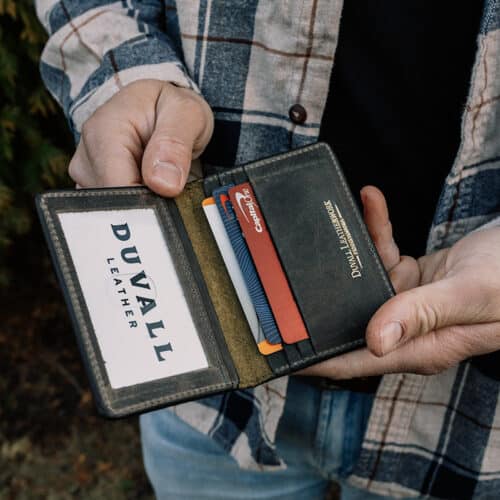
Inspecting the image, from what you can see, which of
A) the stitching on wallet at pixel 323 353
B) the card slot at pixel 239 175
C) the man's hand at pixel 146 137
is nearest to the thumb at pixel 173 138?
the man's hand at pixel 146 137

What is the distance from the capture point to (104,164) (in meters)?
1.23

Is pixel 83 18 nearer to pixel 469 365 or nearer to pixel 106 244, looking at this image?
pixel 106 244

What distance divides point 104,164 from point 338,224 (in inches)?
20.1

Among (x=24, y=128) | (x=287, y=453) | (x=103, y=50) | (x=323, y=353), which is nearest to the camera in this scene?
(x=323, y=353)

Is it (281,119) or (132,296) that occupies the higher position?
(281,119)

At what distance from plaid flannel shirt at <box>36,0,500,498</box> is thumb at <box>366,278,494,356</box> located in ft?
0.71

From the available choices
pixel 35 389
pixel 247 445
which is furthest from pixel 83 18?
pixel 35 389

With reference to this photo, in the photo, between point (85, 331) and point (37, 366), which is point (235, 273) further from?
point (37, 366)

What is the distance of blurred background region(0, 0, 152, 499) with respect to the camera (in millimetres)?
2697

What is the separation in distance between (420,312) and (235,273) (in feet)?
1.27

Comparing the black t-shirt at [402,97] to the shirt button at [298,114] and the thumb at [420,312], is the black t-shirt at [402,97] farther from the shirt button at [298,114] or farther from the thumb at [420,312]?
the thumb at [420,312]

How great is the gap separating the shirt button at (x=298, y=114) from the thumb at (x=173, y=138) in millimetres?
188

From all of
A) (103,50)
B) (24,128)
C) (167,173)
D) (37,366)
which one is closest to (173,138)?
(167,173)

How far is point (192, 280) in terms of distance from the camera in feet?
3.99
